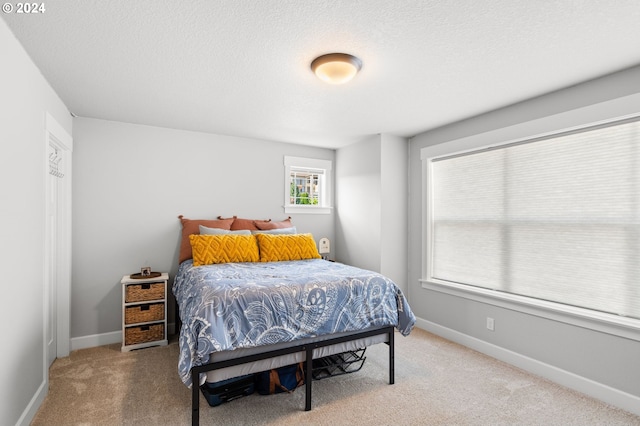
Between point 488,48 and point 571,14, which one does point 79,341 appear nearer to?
point 488,48

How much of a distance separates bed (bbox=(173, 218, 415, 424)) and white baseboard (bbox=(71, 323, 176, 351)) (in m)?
1.18

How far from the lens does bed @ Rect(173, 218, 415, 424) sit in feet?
6.45

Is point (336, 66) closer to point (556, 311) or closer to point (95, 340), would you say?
point (556, 311)

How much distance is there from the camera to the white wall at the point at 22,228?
1.79 metres

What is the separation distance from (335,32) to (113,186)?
10.0 ft

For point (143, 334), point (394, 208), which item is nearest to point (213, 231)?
point (143, 334)

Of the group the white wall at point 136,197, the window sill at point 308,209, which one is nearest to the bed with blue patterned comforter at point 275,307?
the white wall at point 136,197

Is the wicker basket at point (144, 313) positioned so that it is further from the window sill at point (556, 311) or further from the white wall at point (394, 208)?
the window sill at point (556, 311)

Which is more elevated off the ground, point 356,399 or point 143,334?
point 143,334

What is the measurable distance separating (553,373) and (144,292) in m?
3.84

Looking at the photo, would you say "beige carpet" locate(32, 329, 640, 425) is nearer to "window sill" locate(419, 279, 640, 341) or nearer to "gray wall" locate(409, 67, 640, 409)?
→ "gray wall" locate(409, 67, 640, 409)

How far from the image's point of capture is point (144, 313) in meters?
3.31

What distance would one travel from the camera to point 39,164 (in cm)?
229

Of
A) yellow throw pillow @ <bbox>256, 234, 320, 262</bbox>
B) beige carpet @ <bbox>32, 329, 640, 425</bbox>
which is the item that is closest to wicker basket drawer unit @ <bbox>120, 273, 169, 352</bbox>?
beige carpet @ <bbox>32, 329, 640, 425</bbox>
